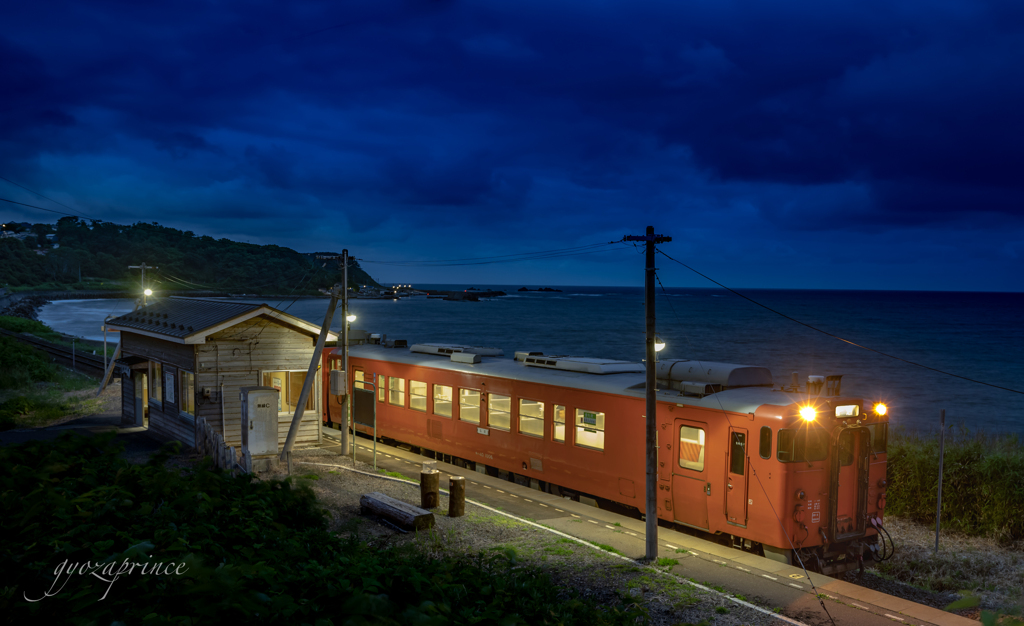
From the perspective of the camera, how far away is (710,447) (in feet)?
41.1

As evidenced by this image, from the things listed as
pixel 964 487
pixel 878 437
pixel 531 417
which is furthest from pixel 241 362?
pixel 964 487

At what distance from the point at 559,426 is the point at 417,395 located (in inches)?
244

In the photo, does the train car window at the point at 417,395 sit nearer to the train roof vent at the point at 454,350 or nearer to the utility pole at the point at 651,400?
the train roof vent at the point at 454,350

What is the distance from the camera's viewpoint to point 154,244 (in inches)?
4791

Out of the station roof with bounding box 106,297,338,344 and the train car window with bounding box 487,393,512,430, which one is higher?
the station roof with bounding box 106,297,338,344

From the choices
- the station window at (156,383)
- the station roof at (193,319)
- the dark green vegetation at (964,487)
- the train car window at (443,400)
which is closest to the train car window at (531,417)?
the train car window at (443,400)

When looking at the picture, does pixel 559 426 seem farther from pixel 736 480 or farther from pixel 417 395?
pixel 417 395

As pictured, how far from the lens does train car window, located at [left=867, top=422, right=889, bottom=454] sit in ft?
41.0

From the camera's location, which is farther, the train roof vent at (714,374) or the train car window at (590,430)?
the train car window at (590,430)

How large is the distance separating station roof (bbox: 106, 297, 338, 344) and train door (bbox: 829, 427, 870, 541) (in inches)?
552

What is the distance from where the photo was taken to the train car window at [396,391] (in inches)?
838

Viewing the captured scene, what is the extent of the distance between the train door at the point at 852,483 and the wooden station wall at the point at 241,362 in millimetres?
14365

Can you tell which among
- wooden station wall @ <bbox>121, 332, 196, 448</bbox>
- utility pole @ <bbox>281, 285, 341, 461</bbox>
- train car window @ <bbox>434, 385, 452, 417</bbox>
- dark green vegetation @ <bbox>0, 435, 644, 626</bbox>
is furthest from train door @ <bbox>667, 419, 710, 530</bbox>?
wooden station wall @ <bbox>121, 332, 196, 448</bbox>

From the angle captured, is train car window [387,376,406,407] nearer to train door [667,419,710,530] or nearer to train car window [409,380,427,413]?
train car window [409,380,427,413]
